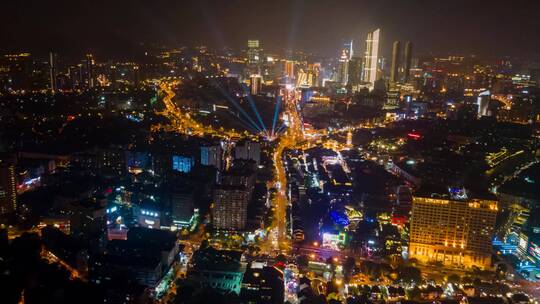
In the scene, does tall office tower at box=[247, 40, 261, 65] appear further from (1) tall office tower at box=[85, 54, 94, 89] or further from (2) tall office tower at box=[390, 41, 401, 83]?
(1) tall office tower at box=[85, 54, 94, 89]

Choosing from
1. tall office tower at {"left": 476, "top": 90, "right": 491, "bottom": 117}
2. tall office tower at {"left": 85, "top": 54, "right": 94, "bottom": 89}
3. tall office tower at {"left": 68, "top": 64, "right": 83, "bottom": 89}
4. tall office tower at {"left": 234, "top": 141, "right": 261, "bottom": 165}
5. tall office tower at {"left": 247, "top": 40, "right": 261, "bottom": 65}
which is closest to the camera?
tall office tower at {"left": 234, "top": 141, "right": 261, "bottom": 165}

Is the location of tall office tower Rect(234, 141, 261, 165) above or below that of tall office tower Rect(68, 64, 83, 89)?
below

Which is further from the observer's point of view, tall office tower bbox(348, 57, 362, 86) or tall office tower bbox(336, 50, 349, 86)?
tall office tower bbox(336, 50, 349, 86)

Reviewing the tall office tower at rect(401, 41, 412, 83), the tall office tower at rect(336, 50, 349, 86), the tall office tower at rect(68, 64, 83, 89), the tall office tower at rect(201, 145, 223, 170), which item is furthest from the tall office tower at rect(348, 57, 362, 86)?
the tall office tower at rect(201, 145, 223, 170)

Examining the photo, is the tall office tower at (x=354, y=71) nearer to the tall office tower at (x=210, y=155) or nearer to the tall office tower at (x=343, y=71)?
the tall office tower at (x=343, y=71)

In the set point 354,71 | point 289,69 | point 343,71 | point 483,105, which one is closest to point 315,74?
point 343,71

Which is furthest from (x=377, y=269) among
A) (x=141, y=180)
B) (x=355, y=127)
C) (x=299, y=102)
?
(x=299, y=102)

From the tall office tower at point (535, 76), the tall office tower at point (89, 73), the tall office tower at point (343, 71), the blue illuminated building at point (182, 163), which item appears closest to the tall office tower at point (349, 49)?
the tall office tower at point (343, 71)
